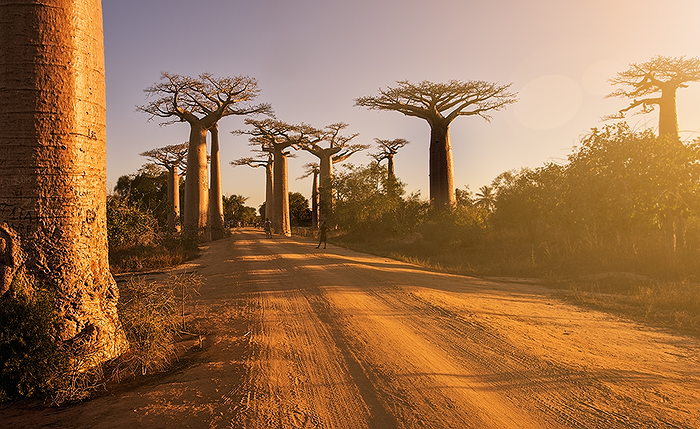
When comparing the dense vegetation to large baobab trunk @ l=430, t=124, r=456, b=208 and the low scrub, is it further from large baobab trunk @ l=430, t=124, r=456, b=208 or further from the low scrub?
the low scrub

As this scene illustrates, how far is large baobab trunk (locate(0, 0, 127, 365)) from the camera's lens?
3.37 m

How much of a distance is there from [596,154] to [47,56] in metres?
11.0

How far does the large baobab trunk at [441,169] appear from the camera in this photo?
70.9ft

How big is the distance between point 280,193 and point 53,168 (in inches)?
1185

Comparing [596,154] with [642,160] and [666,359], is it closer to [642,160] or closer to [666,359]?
[642,160]

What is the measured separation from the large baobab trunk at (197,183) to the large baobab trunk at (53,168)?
19.0m

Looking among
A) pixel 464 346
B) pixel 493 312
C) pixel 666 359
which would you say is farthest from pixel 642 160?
pixel 464 346

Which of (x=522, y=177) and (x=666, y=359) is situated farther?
(x=522, y=177)

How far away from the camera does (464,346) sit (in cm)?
427

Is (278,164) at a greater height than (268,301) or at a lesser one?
greater

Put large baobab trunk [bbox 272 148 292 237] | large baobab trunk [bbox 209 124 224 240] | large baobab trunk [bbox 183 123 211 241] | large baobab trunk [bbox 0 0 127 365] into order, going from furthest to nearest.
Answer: large baobab trunk [bbox 272 148 292 237], large baobab trunk [bbox 209 124 224 240], large baobab trunk [bbox 183 123 211 241], large baobab trunk [bbox 0 0 127 365]

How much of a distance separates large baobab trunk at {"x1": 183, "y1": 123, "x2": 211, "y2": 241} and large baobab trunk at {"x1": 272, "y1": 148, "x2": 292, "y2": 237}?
34.2 ft

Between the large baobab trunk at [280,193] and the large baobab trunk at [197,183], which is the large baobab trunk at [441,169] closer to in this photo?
the large baobab trunk at [197,183]

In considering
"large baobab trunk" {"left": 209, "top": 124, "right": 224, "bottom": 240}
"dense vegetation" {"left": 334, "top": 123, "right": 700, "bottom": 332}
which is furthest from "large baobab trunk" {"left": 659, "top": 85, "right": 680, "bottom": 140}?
"large baobab trunk" {"left": 209, "top": 124, "right": 224, "bottom": 240}
